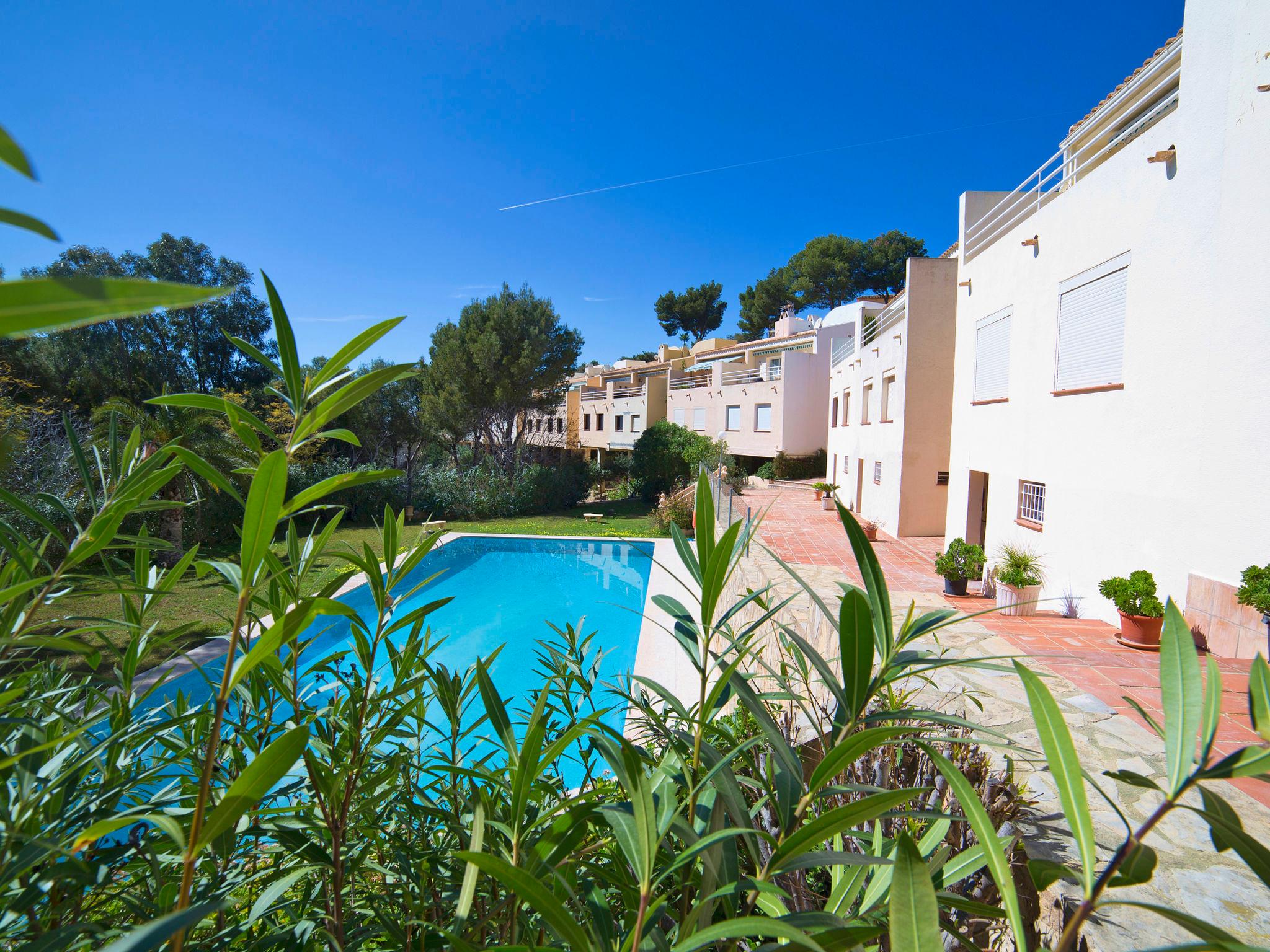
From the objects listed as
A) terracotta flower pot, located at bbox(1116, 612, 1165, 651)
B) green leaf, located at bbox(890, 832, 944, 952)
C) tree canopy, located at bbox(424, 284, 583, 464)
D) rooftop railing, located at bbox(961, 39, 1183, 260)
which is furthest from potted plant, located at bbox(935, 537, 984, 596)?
tree canopy, located at bbox(424, 284, 583, 464)

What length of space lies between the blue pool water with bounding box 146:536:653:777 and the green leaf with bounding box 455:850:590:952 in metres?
6.22

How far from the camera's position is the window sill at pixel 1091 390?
21.0 ft

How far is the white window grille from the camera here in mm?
8047

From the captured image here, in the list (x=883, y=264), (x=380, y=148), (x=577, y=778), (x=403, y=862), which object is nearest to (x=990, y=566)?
(x=577, y=778)

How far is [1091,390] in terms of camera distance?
682 cm

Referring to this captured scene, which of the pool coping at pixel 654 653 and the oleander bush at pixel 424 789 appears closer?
the oleander bush at pixel 424 789

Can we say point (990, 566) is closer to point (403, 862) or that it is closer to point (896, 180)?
point (403, 862)

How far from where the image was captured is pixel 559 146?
78.1 feet

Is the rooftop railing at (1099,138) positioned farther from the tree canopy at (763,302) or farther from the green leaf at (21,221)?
the tree canopy at (763,302)

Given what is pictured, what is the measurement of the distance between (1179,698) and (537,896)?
0.79m

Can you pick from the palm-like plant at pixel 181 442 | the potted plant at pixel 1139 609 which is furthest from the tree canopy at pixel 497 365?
the potted plant at pixel 1139 609

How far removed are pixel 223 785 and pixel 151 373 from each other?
86.2ft

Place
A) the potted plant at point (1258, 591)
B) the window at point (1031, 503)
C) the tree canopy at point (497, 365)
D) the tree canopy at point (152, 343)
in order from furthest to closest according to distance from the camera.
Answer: the tree canopy at point (497, 365)
the tree canopy at point (152, 343)
the window at point (1031, 503)
the potted plant at point (1258, 591)

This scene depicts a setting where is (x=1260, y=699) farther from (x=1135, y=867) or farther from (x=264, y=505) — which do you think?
(x=264, y=505)
